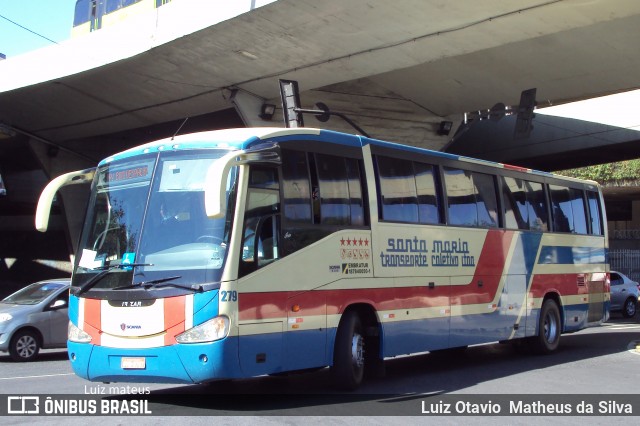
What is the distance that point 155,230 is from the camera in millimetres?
8625

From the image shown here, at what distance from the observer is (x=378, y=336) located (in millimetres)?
10570

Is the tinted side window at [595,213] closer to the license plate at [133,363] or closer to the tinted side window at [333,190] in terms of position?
the tinted side window at [333,190]

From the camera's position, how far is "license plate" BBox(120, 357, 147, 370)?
27.3 ft

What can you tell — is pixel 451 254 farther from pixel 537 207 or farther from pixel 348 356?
pixel 537 207

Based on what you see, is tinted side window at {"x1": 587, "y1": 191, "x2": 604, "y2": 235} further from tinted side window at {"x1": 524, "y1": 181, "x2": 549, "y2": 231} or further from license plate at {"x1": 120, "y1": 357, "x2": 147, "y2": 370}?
license plate at {"x1": 120, "y1": 357, "x2": 147, "y2": 370}

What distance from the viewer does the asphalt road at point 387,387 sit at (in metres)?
8.55

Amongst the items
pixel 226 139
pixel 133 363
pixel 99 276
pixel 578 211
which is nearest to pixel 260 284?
pixel 133 363

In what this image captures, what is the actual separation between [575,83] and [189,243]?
19.2m

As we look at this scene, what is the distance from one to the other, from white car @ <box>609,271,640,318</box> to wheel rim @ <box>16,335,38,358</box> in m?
19.2

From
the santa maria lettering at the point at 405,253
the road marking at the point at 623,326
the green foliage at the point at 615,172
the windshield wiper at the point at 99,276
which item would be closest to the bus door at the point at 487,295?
the santa maria lettering at the point at 405,253

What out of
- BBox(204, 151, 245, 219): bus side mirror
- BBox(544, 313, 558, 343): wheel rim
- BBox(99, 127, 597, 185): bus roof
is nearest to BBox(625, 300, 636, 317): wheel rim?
BBox(544, 313, 558, 343): wheel rim

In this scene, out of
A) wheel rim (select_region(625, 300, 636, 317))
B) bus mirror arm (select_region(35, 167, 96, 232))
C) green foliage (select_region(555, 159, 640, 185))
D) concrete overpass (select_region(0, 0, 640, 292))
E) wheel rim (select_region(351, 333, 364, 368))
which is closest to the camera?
bus mirror arm (select_region(35, 167, 96, 232))

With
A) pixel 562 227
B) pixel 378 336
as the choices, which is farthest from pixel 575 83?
pixel 378 336

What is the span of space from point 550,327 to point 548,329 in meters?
0.07
